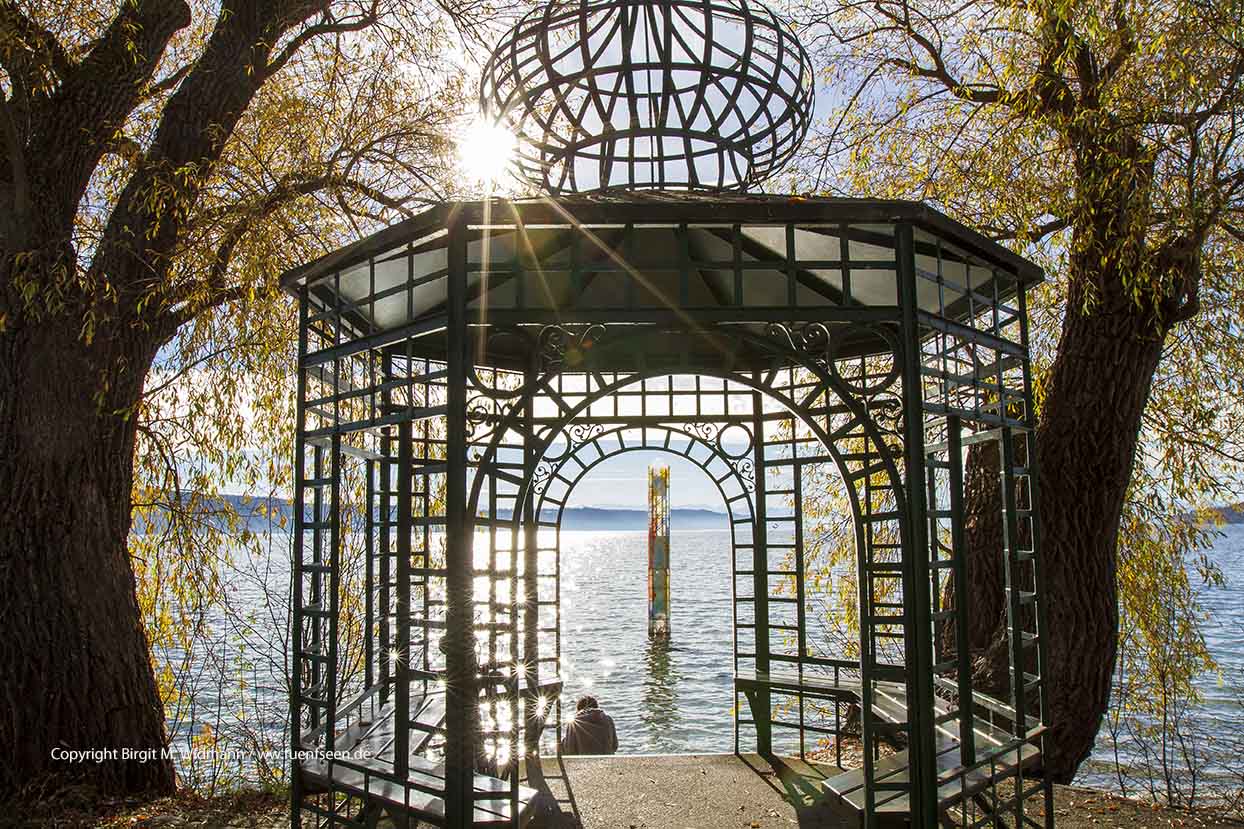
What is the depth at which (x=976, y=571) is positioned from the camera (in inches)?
304

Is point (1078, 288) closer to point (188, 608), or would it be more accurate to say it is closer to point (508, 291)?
point (508, 291)

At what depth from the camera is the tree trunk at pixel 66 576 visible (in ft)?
20.5

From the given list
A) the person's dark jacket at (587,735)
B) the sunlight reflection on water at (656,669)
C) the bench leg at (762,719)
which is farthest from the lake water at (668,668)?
the person's dark jacket at (587,735)

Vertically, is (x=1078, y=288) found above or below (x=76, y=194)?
below

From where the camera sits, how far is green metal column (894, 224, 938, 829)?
4441mm

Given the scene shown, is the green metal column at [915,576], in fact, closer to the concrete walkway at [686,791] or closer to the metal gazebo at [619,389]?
the metal gazebo at [619,389]

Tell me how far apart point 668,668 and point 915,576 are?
23.5 m

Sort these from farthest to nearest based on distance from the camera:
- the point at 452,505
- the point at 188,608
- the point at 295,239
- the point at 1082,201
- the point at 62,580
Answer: the point at 188,608 → the point at 295,239 → the point at 1082,201 → the point at 62,580 → the point at 452,505

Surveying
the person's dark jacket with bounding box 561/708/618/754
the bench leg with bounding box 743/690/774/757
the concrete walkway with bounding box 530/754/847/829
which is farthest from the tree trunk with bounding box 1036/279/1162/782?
the person's dark jacket with bounding box 561/708/618/754

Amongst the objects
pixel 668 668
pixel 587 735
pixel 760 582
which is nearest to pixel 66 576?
pixel 760 582

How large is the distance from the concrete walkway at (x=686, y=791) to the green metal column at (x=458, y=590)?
1.82m

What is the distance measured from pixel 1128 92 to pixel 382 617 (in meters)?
6.53

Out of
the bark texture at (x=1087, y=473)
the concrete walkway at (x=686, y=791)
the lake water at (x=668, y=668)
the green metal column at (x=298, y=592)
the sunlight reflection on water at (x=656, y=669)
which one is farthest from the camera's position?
the sunlight reflection on water at (x=656, y=669)

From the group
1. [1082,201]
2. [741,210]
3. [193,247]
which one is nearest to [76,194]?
[193,247]
